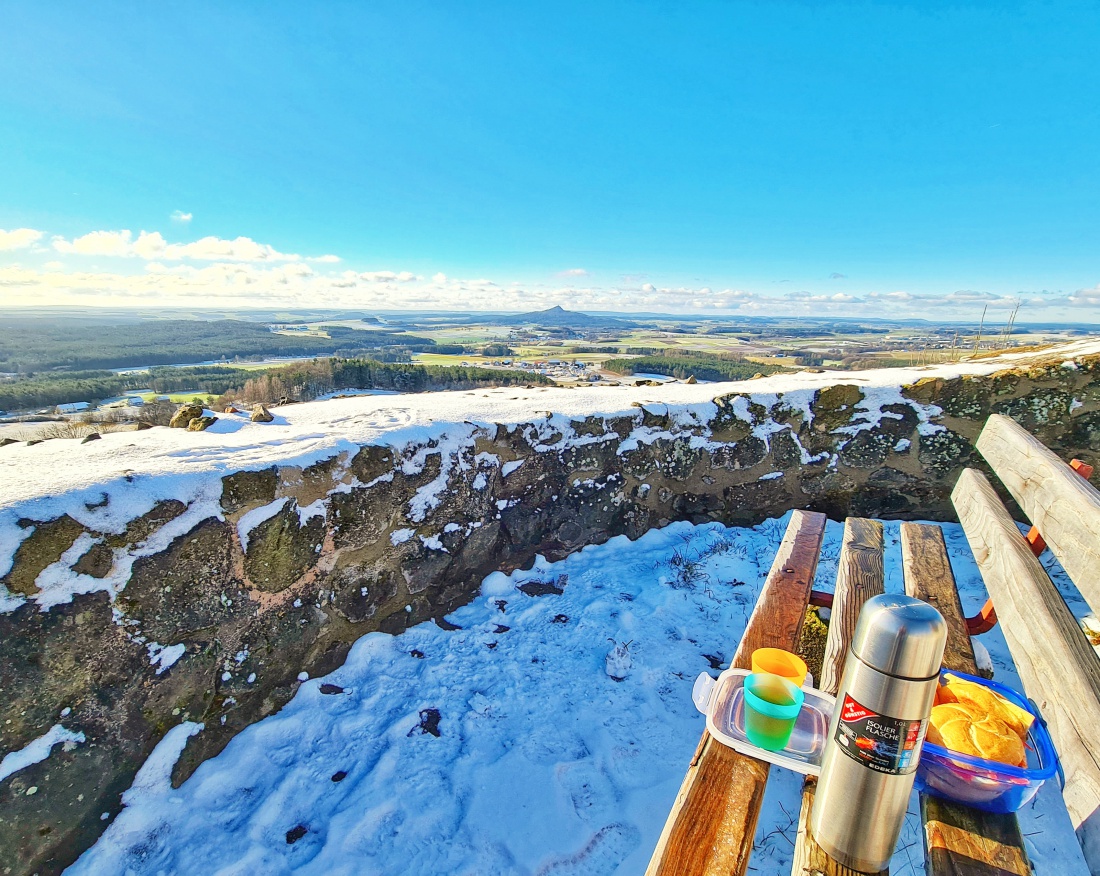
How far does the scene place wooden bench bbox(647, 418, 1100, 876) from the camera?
1.24 metres

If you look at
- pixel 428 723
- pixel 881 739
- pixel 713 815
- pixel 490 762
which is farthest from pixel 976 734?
pixel 428 723

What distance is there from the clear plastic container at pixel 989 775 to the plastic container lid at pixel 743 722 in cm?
26

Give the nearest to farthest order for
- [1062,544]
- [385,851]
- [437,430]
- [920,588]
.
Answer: [1062,544] → [920,588] → [385,851] → [437,430]

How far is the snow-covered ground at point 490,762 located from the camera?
273 centimetres

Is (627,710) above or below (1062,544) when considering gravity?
below

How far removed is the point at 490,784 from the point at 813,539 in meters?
2.55

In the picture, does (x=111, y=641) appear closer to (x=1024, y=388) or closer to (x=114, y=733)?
(x=114, y=733)

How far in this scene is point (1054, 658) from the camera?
1.44 meters

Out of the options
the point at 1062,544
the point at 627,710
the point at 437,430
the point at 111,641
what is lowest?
the point at 627,710

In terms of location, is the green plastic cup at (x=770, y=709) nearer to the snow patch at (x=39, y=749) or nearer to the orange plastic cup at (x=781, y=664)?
the orange plastic cup at (x=781, y=664)

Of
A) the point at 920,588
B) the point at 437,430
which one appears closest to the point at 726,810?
the point at 920,588

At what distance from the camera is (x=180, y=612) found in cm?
336

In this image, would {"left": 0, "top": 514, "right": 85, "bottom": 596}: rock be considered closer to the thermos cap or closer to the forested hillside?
the thermos cap

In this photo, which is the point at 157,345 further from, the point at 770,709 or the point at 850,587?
the point at 770,709
